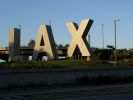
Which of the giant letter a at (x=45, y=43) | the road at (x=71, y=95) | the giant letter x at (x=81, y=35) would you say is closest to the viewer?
the road at (x=71, y=95)

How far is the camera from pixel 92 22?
294 feet

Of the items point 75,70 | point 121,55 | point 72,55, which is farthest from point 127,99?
point 121,55

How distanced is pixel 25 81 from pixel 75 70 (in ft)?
20.5

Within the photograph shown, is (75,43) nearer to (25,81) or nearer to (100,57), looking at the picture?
(100,57)

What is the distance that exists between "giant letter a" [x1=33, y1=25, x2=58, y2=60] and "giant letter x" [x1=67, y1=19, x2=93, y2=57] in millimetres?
4343

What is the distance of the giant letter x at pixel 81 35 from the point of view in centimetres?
8925

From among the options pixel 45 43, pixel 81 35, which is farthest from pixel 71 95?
pixel 45 43

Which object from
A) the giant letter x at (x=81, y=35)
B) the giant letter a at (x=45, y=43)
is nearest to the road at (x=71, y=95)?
the giant letter x at (x=81, y=35)

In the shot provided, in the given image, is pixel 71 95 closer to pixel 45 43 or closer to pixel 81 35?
pixel 81 35

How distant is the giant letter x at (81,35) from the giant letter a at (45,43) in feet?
14.2

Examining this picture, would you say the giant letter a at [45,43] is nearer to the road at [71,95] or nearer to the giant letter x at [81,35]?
the giant letter x at [81,35]

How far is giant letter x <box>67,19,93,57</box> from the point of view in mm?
89250

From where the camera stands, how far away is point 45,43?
9294 centimetres

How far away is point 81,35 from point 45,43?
26.0ft
